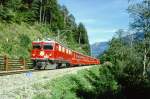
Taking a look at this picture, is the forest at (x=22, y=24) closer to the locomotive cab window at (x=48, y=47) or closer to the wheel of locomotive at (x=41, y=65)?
the locomotive cab window at (x=48, y=47)

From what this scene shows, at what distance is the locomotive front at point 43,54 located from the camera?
121 ft

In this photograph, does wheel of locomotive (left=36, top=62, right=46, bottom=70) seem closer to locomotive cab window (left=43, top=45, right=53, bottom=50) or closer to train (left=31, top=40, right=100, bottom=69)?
train (left=31, top=40, right=100, bottom=69)

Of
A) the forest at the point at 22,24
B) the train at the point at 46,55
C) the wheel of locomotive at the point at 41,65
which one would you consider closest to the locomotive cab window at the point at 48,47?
the train at the point at 46,55

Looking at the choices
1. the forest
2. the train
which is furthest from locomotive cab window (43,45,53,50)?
the forest

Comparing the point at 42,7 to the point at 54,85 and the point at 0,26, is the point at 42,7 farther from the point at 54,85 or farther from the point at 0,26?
the point at 54,85

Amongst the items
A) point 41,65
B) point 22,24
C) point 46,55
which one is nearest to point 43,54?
point 46,55

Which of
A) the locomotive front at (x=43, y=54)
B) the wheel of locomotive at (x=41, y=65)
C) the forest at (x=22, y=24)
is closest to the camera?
the wheel of locomotive at (x=41, y=65)

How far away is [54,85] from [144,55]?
2009 centimetres

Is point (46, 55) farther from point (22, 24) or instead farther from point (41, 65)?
point (22, 24)

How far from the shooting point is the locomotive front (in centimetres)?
3684

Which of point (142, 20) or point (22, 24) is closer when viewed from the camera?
point (142, 20)

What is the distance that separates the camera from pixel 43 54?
3750cm

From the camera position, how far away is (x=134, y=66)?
4606cm

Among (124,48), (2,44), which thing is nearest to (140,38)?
(124,48)
